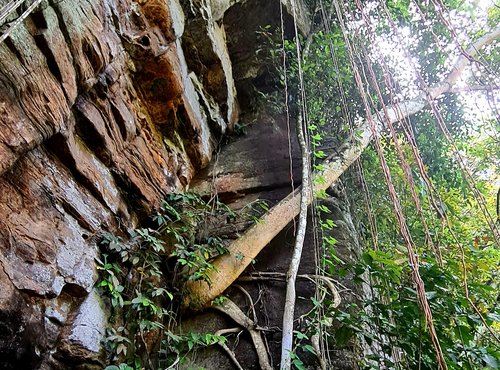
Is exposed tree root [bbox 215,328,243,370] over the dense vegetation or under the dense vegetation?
under

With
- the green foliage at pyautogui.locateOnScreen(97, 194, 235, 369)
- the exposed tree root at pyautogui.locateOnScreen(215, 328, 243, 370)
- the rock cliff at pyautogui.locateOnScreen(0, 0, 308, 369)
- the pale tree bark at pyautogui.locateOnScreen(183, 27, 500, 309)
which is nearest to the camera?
the rock cliff at pyautogui.locateOnScreen(0, 0, 308, 369)

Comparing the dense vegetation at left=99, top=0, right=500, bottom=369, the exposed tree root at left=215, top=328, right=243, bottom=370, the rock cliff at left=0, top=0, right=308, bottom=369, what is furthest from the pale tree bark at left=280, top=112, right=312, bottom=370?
the rock cliff at left=0, top=0, right=308, bottom=369

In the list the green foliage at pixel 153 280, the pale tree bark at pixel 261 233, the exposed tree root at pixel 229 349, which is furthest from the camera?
the pale tree bark at pixel 261 233

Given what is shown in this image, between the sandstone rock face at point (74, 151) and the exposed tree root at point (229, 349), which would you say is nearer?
the sandstone rock face at point (74, 151)

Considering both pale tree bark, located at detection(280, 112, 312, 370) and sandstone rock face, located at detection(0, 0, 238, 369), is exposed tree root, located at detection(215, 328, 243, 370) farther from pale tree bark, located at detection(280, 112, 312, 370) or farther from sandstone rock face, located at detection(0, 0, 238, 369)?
sandstone rock face, located at detection(0, 0, 238, 369)

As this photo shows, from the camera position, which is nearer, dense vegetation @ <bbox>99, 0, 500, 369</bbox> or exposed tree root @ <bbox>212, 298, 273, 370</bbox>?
dense vegetation @ <bbox>99, 0, 500, 369</bbox>

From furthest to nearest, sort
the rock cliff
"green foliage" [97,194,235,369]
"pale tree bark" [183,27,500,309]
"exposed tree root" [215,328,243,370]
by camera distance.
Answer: "pale tree bark" [183,27,500,309] < "exposed tree root" [215,328,243,370] < "green foliage" [97,194,235,369] < the rock cliff

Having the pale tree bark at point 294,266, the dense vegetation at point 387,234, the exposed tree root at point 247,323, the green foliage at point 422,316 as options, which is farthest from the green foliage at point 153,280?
the green foliage at point 422,316

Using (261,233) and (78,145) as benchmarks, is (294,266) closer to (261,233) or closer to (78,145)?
(261,233)

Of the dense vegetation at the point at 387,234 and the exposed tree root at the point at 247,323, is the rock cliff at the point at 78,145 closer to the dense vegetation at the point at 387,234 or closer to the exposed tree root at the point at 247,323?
the dense vegetation at the point at 387,234

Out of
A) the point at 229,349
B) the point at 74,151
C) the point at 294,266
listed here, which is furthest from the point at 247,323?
the point at 74,151

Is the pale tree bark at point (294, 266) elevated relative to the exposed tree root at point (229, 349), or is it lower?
elevated

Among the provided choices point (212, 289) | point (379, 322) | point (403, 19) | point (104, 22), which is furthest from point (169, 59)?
point (403, 19)

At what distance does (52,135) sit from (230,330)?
64.3 inches
